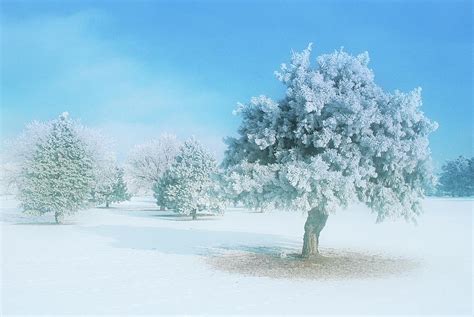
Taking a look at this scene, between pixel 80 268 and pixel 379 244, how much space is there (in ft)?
55.5

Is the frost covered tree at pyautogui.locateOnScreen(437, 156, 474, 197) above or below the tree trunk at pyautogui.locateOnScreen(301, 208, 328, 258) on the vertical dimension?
above

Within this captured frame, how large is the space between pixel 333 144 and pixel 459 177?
10051cm

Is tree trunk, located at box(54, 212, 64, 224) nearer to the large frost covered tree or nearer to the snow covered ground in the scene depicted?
the snow covered ground

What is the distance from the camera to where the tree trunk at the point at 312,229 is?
19.3m

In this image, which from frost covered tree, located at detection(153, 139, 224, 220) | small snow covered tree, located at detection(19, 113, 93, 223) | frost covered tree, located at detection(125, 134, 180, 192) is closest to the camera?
small snow covered tree, located at detection(19, 113, 93, 223)

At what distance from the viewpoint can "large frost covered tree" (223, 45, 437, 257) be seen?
16438 mm

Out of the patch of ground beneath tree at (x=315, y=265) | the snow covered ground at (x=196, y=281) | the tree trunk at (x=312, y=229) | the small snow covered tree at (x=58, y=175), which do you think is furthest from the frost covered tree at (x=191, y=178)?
the tree trunk at (x=312, y=229)

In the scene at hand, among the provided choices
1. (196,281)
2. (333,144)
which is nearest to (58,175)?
(196,281)

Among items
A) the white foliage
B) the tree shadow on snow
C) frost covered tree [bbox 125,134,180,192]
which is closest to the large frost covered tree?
the white foliage

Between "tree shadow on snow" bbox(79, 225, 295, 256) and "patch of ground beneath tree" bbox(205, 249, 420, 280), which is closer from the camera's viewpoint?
Result: "patch of ground beneath tree" bbox(205, 249, 420, 280)

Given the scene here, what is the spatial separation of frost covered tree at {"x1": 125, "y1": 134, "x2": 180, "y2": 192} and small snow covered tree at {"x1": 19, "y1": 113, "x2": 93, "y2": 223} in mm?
31309

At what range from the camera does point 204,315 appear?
1132 centimetres

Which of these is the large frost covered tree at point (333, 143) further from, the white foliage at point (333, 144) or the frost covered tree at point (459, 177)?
the frost covered tree at point (459, 177)

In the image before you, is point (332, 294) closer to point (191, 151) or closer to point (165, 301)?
point (165, 301)
